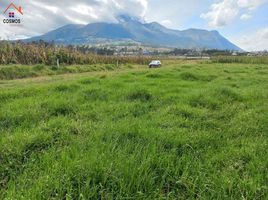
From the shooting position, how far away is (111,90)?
762 centimetres

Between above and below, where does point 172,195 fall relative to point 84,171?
below

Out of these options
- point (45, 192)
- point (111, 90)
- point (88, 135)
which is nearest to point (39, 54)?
point (111, 90)

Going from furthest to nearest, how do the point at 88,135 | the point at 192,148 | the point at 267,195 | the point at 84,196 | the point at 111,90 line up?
the point at 111,90 → the point at 88,135 → the point at 192,148 → the point at 267,195 → the point at 84,196

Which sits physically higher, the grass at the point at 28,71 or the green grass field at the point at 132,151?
the green grass field at the point at 132,151

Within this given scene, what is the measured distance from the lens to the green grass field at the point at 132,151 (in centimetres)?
227

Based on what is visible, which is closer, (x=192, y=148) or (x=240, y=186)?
(x=240, y=186)

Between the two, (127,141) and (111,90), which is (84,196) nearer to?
(127,141)

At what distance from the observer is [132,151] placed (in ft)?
10.2

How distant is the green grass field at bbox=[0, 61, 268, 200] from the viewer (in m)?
2.27

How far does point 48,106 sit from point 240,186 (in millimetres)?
4605

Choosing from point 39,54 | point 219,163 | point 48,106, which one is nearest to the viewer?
point 219,163

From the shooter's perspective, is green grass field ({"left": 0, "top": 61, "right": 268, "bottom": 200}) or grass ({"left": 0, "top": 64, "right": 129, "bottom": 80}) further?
grass ({"left": 0, "top": 64, "right": 129, "bottom": 80})

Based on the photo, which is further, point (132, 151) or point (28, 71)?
point (28, 71)

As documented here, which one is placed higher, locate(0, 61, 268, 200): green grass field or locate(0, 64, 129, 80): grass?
locate(0, 61, 268, 200): green grass field
